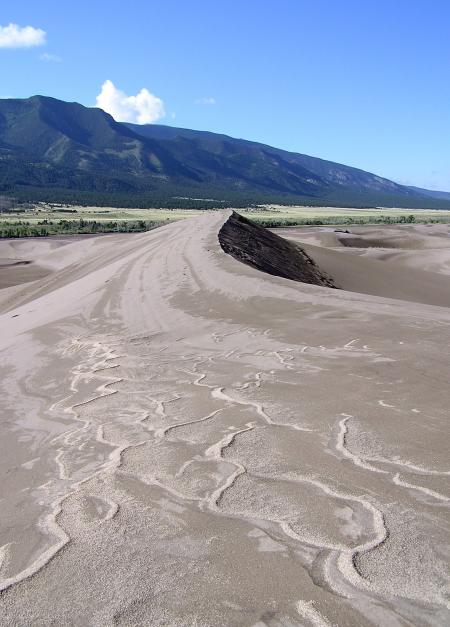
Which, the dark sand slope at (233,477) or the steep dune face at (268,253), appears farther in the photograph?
the steep dune face at (268,253)

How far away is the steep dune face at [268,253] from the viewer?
19959mm

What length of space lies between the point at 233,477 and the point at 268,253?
18886 millimetres

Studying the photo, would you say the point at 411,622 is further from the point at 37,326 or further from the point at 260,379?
the point at 37,326

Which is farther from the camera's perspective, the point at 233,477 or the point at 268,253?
the point at 268,253

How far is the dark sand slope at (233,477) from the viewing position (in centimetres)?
304

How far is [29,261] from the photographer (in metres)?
38.3

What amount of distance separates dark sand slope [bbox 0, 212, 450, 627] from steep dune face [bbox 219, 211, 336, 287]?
10.2 metres

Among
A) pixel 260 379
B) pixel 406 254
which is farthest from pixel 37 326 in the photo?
pixel 406 254

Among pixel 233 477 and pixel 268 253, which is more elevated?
pixel 233 477

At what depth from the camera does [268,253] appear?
22.9m

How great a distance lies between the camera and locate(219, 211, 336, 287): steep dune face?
19959mm

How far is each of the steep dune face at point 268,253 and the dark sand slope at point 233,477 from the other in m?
10.2

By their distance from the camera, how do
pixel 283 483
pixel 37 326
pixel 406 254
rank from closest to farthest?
pixel 283 483, pixel 37 326, pixel 406 254

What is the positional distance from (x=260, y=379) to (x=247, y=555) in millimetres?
3596
